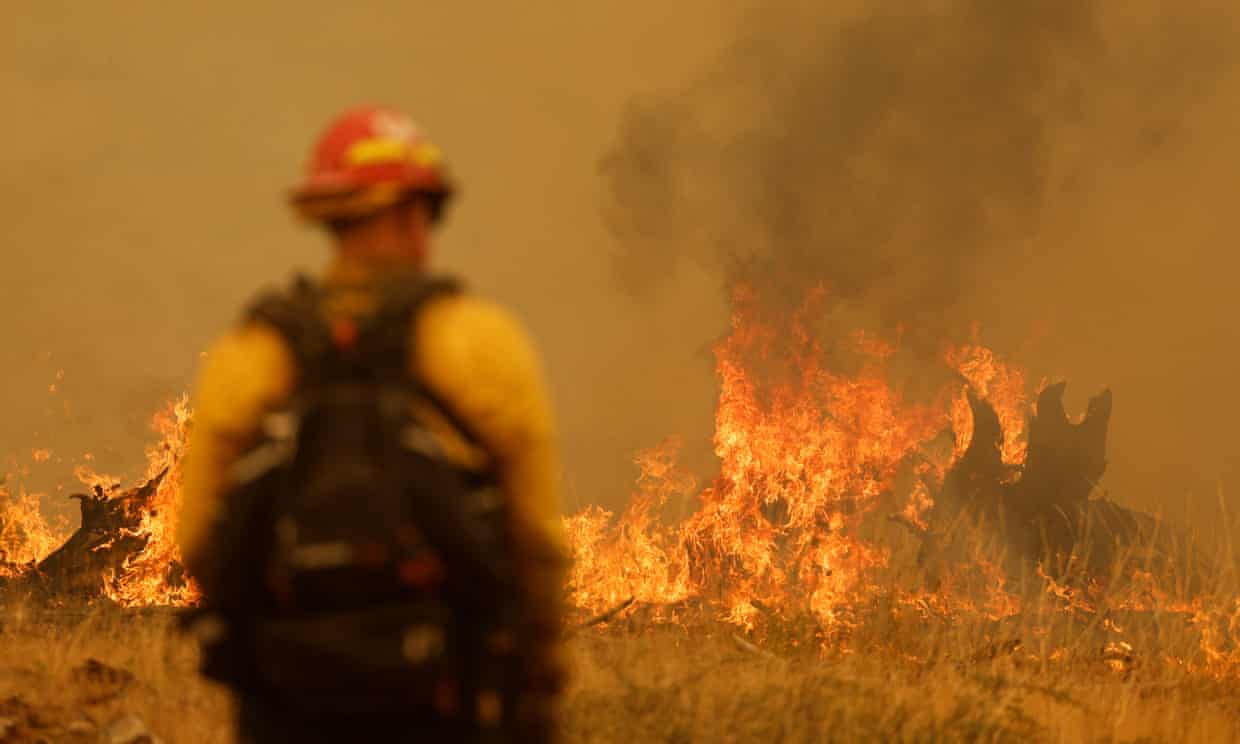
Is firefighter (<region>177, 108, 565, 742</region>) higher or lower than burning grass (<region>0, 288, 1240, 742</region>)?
higher

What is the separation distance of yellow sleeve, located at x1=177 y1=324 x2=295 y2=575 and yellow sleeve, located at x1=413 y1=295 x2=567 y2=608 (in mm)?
397

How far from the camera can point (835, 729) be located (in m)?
6.24

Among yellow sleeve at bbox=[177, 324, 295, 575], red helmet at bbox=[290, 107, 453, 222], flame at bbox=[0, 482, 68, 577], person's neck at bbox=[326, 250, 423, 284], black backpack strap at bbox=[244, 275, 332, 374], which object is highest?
red helmet at bbox=[290, 107, 453, 222]

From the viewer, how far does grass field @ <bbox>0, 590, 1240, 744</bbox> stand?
6.09 m

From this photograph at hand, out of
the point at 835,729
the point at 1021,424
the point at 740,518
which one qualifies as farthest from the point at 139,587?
the point at 1021,424

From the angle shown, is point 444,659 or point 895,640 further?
point 895,640

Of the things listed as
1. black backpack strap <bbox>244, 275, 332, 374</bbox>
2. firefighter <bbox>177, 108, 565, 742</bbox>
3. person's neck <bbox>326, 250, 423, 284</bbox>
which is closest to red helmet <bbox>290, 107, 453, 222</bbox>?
firefighter <bbox>177, 108, 565, 742</bbox>

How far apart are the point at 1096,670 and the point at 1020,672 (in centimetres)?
353

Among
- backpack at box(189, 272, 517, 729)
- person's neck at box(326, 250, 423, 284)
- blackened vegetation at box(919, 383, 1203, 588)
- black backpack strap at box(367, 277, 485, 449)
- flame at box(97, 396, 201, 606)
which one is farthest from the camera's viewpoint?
blackened vegetation at box(919, 383, 1203, 588)

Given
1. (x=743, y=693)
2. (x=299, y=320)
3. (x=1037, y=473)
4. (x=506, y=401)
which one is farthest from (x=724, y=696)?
(x=1037, y=473)

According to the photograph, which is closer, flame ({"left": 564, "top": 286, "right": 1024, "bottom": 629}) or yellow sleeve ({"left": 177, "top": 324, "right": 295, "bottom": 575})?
yellow sleeve ({"left": 177, "top": 324, "right": 295, "bottom": 575})

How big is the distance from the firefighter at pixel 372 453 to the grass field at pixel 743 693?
3.45m

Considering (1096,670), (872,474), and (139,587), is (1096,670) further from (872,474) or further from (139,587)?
(872,474)

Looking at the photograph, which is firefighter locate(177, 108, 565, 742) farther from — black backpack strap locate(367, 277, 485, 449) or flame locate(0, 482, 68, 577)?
flame locate(0, 482, 68, 577)
